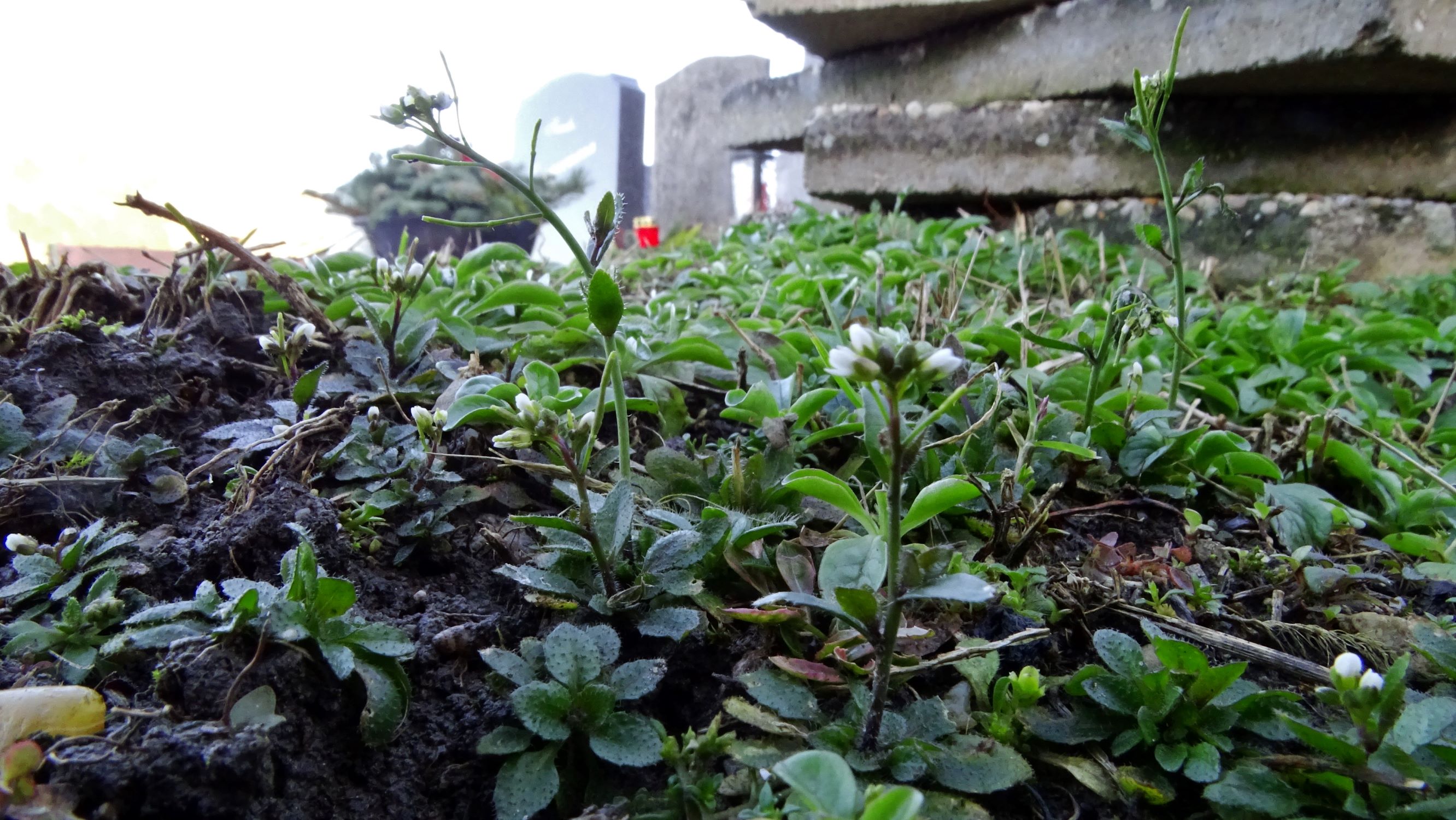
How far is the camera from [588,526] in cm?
88

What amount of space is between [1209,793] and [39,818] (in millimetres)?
1015

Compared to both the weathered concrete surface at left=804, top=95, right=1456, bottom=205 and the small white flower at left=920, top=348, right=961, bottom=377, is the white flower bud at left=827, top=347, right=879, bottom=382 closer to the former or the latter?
the small white flower at left=920, top=348, right=961, bottom=377

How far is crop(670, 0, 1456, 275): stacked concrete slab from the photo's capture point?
2.63 m

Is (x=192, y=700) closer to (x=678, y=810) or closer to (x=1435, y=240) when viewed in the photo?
(x=678, y=810)

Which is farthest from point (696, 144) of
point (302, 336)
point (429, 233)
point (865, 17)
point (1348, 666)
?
point (1348, 666)

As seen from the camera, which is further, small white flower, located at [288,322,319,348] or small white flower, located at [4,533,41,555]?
small white flower, located at [288,322,319,348]

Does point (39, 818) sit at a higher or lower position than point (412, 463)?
lower

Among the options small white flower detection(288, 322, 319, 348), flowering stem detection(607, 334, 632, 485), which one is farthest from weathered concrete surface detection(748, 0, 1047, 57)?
flowering stem detection(607, 334, 632, 485)

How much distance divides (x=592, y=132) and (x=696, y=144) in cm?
144

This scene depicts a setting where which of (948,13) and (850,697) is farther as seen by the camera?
(948,13)

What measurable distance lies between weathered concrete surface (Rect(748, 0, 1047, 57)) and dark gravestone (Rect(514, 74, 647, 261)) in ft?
15.8

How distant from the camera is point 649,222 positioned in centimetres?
603

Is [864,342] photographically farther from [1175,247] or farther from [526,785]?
[1175,247]

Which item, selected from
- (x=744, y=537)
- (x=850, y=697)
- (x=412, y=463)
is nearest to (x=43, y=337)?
(x=412, y=463)
